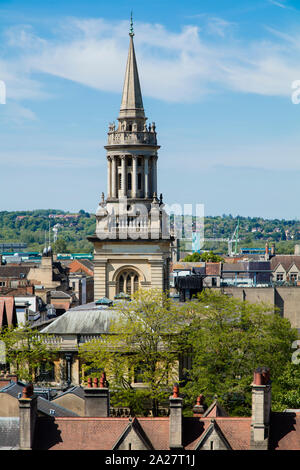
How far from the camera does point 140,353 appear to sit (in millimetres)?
65375

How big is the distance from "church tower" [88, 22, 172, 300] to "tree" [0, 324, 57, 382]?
1459 centimetres

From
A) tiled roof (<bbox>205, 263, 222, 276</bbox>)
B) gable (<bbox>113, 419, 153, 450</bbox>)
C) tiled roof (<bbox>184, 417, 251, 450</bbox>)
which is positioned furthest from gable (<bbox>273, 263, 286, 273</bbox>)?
gable (<bbox>113, 419, 153, 450</bbox>)

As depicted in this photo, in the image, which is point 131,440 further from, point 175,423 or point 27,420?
point 27,420

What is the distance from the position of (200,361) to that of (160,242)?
2253 cm

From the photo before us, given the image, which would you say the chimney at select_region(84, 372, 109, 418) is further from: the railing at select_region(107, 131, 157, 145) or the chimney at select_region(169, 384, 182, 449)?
the railing at select_region(107, 131, 157, 145)

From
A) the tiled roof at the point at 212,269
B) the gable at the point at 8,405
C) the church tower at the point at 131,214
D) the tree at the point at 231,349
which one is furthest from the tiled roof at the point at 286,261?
the gable at the point at 8,405

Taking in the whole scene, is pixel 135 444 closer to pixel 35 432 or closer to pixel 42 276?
pixel 35 432

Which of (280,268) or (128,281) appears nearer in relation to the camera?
(128,281)

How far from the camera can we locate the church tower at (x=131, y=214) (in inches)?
3359

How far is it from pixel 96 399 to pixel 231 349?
2031cm

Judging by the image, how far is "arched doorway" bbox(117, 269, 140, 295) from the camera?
85.7 meters

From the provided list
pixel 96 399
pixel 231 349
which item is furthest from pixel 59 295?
pixel 96 399

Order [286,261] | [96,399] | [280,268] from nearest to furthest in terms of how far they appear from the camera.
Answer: [96,399] → [280,268] → [286,261]

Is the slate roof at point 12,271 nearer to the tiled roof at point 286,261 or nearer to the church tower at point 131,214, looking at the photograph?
→ the tiled roof at point 286,261
